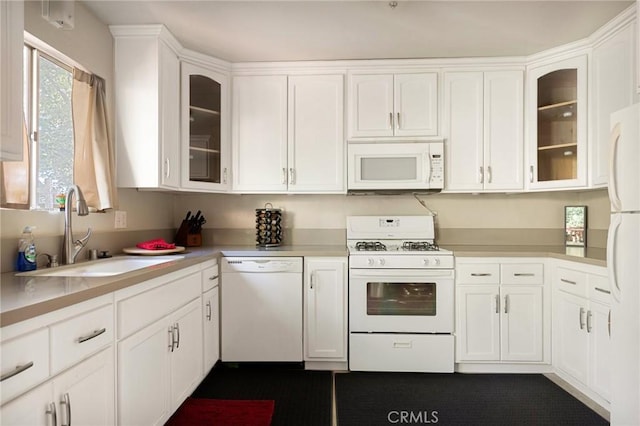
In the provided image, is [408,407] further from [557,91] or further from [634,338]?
[557,91]

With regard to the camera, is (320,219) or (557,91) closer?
(557,91)

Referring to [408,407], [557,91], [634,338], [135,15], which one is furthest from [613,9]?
[135,15]

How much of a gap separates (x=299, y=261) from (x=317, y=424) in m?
1.05

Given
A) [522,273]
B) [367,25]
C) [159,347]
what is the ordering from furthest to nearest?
[522,273]
[367,25]
[159,347]

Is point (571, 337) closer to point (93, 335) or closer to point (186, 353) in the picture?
point (186, 353)

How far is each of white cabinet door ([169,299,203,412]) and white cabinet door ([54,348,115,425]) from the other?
514 millimetres

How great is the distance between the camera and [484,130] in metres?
2.87

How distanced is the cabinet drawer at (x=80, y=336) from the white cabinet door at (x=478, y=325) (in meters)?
2.21

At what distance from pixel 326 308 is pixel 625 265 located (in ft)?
5.72

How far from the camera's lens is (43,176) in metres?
1.95

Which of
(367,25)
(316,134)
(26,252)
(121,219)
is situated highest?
(367,25)

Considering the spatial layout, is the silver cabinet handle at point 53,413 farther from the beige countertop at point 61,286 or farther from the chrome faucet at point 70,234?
the chrome faucet at point 70,234

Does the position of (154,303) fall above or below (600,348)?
above

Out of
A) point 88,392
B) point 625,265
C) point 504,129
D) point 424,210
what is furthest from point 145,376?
point 504,129
